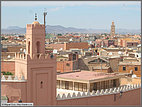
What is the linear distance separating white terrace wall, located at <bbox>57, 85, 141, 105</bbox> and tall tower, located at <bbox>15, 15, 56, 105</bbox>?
3.42ft

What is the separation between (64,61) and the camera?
3631cm

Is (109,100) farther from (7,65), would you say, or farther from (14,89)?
(7,65)

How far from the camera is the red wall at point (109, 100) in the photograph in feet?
65.3

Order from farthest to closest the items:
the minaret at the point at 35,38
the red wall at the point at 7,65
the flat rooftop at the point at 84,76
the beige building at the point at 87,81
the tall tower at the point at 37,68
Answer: the red wall at the point at 7,65 → the flat rooftop at the point at 84,76 → the beige building at the point at 87,81 → the minaret at the point at 35,38 → the tall tower at the point at 37,68

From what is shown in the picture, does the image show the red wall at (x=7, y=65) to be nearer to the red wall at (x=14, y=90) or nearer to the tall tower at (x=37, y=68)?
the tall tower at (x=37, y=68)

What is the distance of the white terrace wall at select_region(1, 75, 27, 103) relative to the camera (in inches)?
715

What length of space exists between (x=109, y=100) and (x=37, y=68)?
17.7ft

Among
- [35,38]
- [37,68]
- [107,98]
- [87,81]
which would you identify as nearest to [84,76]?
[87,81]

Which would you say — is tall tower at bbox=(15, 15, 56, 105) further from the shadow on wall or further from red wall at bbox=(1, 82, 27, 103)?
the shadow on wall

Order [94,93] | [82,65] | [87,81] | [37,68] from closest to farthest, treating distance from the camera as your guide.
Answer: [37,68]
[94,93]
[87,81]
[82,65]

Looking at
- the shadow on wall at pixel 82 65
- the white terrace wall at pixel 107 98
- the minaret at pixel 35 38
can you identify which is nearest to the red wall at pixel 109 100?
the white terrace wall at pixel 107 98

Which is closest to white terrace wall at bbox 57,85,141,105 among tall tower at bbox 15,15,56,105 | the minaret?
tall tower at bbox 15,15,56,105

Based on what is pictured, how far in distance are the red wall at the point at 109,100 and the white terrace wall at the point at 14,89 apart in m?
2.01

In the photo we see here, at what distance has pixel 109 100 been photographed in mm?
21844
